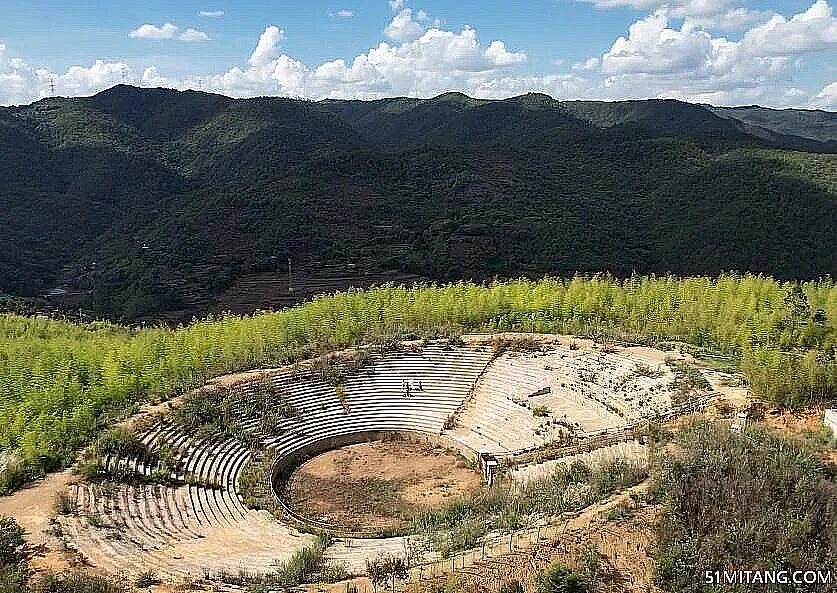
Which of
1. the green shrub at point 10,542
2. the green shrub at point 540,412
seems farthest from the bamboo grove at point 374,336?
the green shrub at point 540,412

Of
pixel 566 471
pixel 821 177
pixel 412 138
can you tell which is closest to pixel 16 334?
pixel 566 471

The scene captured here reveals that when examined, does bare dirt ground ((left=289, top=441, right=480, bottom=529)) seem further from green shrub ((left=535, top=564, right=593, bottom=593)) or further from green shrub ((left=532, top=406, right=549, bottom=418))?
green shrub ((left=535, top=564, right=593, bottom=593))

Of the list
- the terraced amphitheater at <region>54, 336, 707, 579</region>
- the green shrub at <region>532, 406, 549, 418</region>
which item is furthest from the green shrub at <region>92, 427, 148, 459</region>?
the green shrub at <region>532, 406, 549, 418</region>

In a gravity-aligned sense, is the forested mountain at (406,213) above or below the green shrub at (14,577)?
above

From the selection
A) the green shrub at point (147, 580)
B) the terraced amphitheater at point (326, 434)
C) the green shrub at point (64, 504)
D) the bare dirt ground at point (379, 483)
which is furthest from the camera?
the bare dirt ground at point (379, 483)

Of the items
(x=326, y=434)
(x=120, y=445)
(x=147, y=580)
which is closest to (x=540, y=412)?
(x=326, y=434)

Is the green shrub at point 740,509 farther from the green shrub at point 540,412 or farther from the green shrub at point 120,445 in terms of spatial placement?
A: the green shrub at point 120,445
